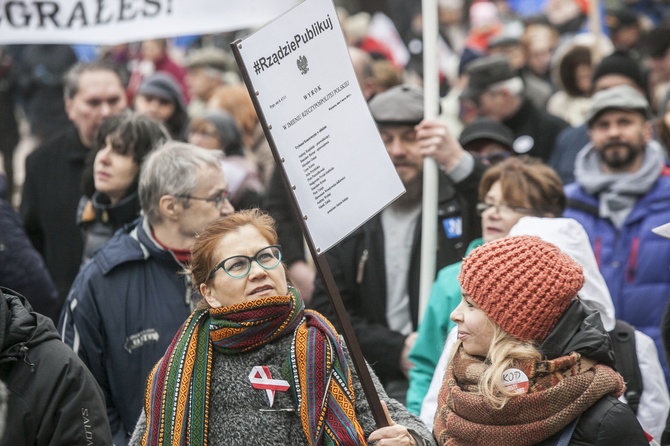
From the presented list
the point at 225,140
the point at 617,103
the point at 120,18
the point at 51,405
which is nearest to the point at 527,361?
the point at 51,405

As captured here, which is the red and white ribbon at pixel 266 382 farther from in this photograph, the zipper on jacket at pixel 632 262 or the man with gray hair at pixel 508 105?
the man with gray hair at pixel 508 105

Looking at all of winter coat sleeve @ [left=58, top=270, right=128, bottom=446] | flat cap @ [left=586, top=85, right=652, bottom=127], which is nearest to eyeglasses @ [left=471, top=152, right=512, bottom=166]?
flat cap @ [left=586, top=85, right=652, bottom=127]

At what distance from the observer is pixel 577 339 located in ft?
13.2

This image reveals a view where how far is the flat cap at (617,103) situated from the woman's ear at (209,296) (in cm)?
334

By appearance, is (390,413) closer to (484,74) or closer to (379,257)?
(379,257)

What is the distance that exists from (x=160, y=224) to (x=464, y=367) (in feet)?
6.16

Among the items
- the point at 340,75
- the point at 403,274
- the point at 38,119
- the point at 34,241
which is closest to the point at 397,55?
the point at 38,119

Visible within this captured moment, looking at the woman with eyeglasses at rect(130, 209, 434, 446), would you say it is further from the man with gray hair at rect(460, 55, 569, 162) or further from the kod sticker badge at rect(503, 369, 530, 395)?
the man with gray hair at rect(460, 55, 569, 162)

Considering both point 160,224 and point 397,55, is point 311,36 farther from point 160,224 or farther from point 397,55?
point 397,55

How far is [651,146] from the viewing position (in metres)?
6.82

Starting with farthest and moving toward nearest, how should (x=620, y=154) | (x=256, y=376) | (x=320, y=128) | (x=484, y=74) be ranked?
(x=484, y=74) < (x=620, y=154) < (x=256, y=376) < (x=320, y=128)

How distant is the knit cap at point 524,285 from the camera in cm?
406

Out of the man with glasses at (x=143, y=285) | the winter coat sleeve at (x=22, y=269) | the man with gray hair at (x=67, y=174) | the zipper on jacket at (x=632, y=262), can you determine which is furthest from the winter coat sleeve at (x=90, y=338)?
the zipper on jacket at (x=632, y=262)

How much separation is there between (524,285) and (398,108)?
8.39 ft
